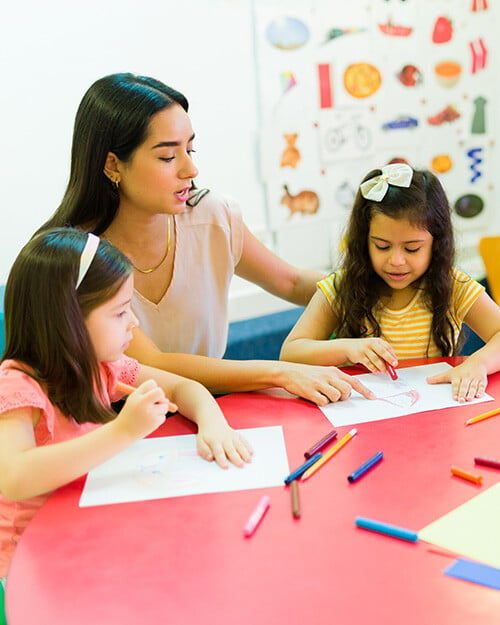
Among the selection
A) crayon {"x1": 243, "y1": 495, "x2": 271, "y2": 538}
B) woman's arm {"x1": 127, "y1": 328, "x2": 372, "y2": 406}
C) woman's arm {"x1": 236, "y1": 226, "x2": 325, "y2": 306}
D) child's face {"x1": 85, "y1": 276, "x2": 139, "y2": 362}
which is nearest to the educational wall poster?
woman's arm {"x1": 236, "y1": 226, "x2": 325, "y2": 306}

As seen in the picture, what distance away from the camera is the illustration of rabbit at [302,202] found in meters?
2.72

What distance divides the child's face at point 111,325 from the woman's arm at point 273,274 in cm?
66

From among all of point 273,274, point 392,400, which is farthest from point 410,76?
point 392,400

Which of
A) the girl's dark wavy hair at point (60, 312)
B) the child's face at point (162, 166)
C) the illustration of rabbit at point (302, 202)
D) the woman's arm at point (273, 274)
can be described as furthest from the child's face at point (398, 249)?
the illustration of rabbit at point (302, 202)

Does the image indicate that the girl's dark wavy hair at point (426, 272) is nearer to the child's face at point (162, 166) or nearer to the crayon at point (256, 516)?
the child's face at point (162, 166)

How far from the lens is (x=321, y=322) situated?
162cm

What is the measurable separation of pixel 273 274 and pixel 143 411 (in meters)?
0.87

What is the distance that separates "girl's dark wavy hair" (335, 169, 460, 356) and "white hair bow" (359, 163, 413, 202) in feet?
0.05

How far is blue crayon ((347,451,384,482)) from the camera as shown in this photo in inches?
39.4

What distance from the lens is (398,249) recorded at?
153cm

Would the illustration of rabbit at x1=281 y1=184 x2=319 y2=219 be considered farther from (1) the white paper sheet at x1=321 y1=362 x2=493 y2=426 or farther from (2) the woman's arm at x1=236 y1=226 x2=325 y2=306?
(1) the white paper sheet at x1=321 y1=362 x2=493 y2=426

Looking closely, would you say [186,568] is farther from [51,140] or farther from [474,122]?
[474,122]

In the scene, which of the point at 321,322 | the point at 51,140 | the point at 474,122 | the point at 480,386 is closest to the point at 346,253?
the point at 321,322

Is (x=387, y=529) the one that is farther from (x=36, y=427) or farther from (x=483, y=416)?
(x=36, y=427)
